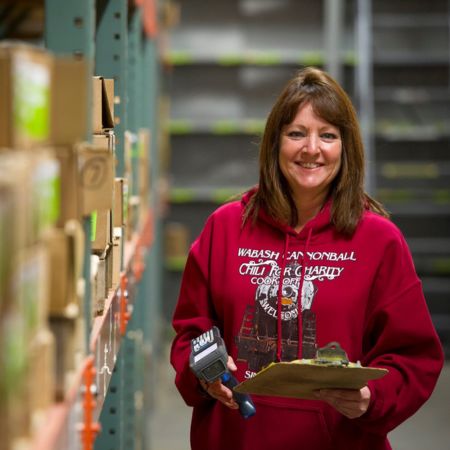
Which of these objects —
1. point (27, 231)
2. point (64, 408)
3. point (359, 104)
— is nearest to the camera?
point (27, 231)

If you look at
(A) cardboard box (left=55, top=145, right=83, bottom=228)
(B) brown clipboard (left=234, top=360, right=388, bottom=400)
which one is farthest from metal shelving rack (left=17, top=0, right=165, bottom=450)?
(B) brown clipboard (left=234, top=360, right=388, bottom=400)

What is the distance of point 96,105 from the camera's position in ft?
5.91

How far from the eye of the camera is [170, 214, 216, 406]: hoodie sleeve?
2.27m

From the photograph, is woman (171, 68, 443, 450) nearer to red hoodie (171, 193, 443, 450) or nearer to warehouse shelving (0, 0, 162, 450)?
red hoodie (171, 193, 443, 450)

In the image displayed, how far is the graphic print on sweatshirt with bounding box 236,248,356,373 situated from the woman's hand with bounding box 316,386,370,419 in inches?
6.4

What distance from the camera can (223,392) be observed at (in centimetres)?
213

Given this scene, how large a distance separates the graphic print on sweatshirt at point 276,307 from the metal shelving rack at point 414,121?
454 cm

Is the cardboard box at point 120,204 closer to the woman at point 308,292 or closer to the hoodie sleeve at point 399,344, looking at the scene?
the woman at point 308,292

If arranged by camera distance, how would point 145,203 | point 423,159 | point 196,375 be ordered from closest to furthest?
point 196,375 < point 145,203 < point 423,159

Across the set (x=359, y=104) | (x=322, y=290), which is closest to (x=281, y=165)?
(x=322, y=290)

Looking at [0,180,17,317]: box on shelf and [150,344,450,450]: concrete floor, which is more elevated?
[0,180,17,317]: box on shelf

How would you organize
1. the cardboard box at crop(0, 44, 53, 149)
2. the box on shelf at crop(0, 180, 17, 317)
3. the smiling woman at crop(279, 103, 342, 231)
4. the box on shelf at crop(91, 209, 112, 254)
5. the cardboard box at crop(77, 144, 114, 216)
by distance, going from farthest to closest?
the smiling woman at crop(279, 103, 342, 231), the box on shelf at crop(91, 209, 112, 254), the cardboard box at crop(77, 144, 114, 216), the cardboard box at crop(0, 44, 53, 149), the box on shelf at crop(0, 180, 17, 317)

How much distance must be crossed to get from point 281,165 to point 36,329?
136cm

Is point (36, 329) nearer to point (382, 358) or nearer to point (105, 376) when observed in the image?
point (105, 376)
